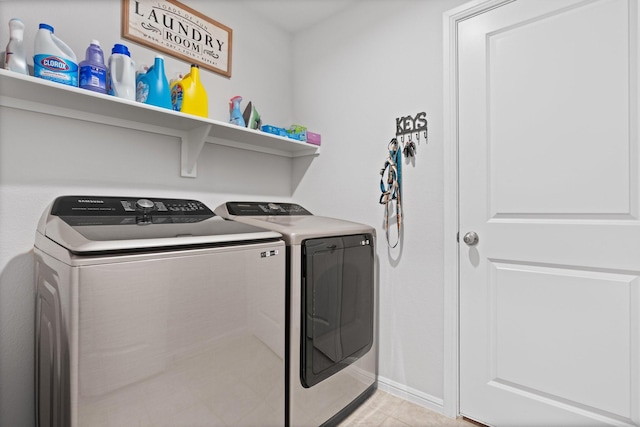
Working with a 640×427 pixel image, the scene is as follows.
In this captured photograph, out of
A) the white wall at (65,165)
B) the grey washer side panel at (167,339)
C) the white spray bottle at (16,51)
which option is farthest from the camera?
the white wall at (65,165)

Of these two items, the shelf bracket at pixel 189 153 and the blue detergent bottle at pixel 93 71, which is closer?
the blue detergent bottle at pixel 93 71

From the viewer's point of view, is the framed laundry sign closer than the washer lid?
No

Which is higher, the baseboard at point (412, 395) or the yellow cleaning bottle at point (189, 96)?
the yellow cleaning bottle at point (189, 96)

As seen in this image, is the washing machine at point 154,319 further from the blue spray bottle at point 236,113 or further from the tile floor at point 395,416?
the blue spray bottle at point 236,113

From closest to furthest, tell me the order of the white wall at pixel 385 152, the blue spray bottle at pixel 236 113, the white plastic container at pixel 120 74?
the white plastic container at pixel 120 74, the white wall at pixel 385 152, the blue spray bottle at pixel 236 113

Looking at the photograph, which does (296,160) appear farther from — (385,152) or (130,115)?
(130,115)

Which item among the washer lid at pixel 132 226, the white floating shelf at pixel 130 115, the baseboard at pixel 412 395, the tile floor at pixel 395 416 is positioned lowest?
the tile floor at pixel 395 416

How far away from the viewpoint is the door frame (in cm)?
169

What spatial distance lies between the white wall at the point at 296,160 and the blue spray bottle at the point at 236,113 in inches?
4.3

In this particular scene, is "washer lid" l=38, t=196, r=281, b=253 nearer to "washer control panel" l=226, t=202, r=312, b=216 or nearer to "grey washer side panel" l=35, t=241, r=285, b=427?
"grey washer side panel" l=35, t=241, r=285, b=427

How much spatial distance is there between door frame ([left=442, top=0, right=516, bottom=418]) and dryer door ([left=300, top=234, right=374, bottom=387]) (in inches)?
16.7

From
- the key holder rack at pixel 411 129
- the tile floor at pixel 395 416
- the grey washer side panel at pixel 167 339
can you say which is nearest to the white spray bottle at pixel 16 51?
the grey washer side panel at pixel 167 339

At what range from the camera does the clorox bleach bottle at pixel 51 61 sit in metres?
1.24

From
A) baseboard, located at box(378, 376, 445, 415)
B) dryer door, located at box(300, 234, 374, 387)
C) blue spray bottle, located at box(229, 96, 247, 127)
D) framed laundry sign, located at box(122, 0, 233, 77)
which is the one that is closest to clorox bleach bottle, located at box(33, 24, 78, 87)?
framed laundry sign, located at box(122, 0, 233, 77)
